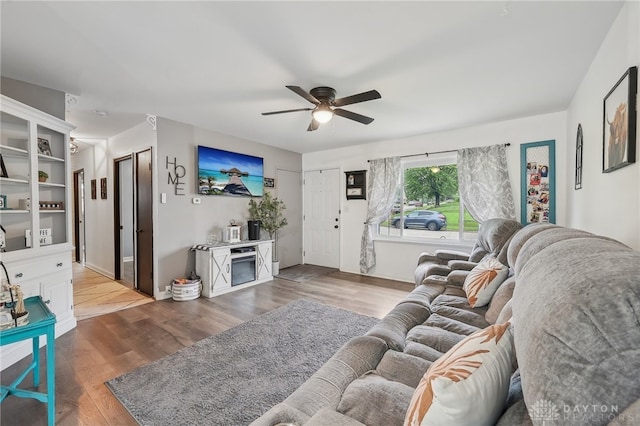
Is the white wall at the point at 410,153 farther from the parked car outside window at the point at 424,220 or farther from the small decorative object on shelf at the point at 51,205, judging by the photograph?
the small decorative object on shelf at the point at 51,205

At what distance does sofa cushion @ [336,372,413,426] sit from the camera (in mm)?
897

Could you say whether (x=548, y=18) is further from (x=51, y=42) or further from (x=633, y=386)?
(x=51, y=42)

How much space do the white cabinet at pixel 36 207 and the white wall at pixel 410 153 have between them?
3.99 meters

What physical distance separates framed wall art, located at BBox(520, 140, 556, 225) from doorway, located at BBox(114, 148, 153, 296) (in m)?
5.05

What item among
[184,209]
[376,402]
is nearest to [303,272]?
[184,209]

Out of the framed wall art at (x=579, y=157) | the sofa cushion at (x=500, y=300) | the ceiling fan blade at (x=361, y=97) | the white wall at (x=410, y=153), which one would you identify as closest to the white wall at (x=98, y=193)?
the ceiling fan blade at (x=361, y=97)

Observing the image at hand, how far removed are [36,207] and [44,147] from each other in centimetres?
65

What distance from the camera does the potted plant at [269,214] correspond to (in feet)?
15.8

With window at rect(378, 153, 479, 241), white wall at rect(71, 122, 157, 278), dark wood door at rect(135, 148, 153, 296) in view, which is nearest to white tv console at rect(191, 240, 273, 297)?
dark wood door at rect(135, 148, 153, 296)

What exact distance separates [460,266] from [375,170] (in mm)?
2487

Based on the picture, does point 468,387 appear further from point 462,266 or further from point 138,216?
point 138,216

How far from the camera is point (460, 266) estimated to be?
9.09 feet

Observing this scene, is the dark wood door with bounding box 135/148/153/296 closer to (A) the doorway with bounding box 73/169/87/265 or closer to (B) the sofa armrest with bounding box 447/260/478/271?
(A) the doorway with bounding box 73/169/87/265

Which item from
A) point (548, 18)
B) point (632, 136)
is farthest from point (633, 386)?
point (548, 18)
